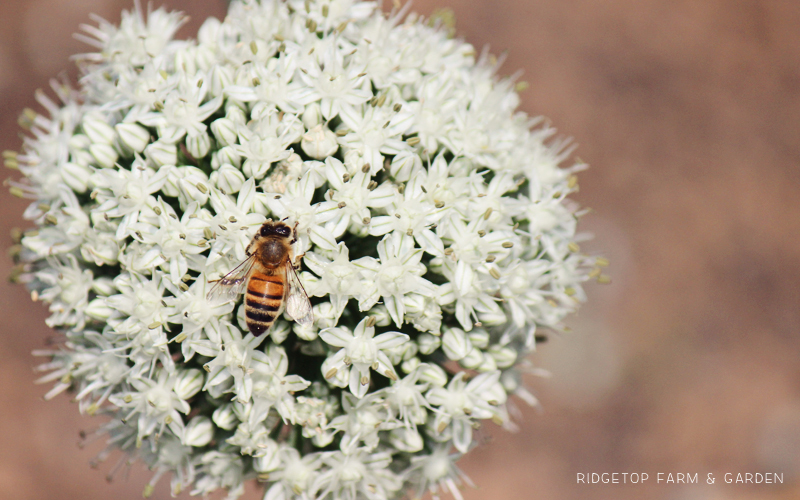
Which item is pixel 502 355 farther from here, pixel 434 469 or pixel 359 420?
pixel 359 420

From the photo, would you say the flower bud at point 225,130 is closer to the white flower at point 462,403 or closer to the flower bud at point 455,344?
the flower bud at point 455,344

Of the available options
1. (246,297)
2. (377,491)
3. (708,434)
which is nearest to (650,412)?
(708,434)

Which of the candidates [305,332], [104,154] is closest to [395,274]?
[305,332]

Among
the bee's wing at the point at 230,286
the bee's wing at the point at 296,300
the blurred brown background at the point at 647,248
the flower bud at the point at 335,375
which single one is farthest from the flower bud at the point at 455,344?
the blurred brown background at the point at 647,248

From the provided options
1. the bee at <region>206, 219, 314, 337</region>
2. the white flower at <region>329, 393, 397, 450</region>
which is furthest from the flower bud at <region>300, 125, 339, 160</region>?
the white flower at <region>329, 393, 397, 450</region>

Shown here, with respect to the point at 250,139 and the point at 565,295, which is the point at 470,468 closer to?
the point at 565,295

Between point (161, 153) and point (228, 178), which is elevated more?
point (161, 153)
